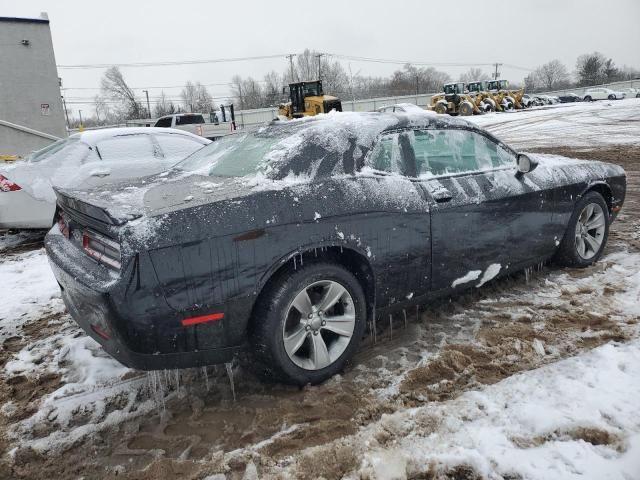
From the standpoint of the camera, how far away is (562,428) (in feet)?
7.26

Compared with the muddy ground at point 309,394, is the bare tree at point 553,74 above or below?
above

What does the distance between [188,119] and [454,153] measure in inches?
874

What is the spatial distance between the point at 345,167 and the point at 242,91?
101 metres

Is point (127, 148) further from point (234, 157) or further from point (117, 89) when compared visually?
point (117, 89)

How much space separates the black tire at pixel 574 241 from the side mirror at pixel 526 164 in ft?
2.51

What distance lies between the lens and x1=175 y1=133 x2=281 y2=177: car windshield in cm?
301

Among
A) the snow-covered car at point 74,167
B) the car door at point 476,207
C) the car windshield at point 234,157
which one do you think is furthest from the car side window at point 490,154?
the snow-covered car at point 74,167

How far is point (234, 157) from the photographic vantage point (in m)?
3.31

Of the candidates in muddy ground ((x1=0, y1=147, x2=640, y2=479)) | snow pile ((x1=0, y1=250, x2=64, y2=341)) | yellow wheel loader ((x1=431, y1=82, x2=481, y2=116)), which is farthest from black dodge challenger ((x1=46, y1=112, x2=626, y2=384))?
yellow wheel loader ((x1=431, y1=82, x2=481, y2=116))

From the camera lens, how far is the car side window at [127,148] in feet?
20.2

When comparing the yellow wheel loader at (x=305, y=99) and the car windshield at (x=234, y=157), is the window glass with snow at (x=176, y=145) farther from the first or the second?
the yellow wheel loader at (x=305, y=99)

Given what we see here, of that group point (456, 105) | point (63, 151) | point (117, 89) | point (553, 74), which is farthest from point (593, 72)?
point (63, 151)

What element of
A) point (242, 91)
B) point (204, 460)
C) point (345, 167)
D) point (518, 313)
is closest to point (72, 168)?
point (345, 167)

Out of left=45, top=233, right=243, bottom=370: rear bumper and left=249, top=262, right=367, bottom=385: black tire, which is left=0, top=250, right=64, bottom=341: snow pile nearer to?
left=45, top=233, right=243, bottom=370: rear bumper
